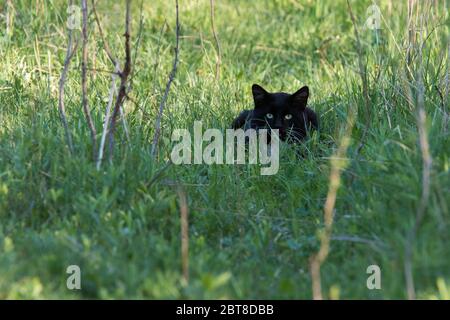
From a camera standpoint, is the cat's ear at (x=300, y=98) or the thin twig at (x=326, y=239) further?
the cat's ear at (x=300, y=98)

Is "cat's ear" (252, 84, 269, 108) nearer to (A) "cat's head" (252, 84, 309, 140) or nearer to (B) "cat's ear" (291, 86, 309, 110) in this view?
(A) "cat's head" (252, 84, 309, 140)

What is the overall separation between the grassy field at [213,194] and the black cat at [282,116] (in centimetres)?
15

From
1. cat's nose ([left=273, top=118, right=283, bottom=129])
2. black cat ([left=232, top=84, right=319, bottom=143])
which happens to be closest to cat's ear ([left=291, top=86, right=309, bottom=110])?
black cat ([left=232, top=84, right=319, bottom=143])

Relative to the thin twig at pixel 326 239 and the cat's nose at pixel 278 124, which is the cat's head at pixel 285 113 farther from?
the thin twig at pixel 326 239

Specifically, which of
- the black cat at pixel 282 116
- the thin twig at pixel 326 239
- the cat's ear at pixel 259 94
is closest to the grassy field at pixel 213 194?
the thin twig at pixel 326 239

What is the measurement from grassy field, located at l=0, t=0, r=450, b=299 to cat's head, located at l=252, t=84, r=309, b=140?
7.4 inches

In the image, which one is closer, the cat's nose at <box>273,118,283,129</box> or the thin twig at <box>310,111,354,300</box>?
the thin twig at <box>310,111,354,300</box>

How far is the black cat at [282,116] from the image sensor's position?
5469mm

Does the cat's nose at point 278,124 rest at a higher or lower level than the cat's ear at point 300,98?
lower

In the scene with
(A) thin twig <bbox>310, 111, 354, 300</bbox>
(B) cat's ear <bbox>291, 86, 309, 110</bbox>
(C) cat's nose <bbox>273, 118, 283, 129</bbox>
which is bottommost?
(A) thin twig <bbox>310, 111, 354, 300</bbox>

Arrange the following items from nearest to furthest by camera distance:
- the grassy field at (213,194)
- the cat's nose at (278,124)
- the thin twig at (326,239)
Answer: the thin twig at (326,239), the grassy field at (213,194), the cat's nose at (278,124)

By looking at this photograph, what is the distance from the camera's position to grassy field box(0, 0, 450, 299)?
336 centimetres
